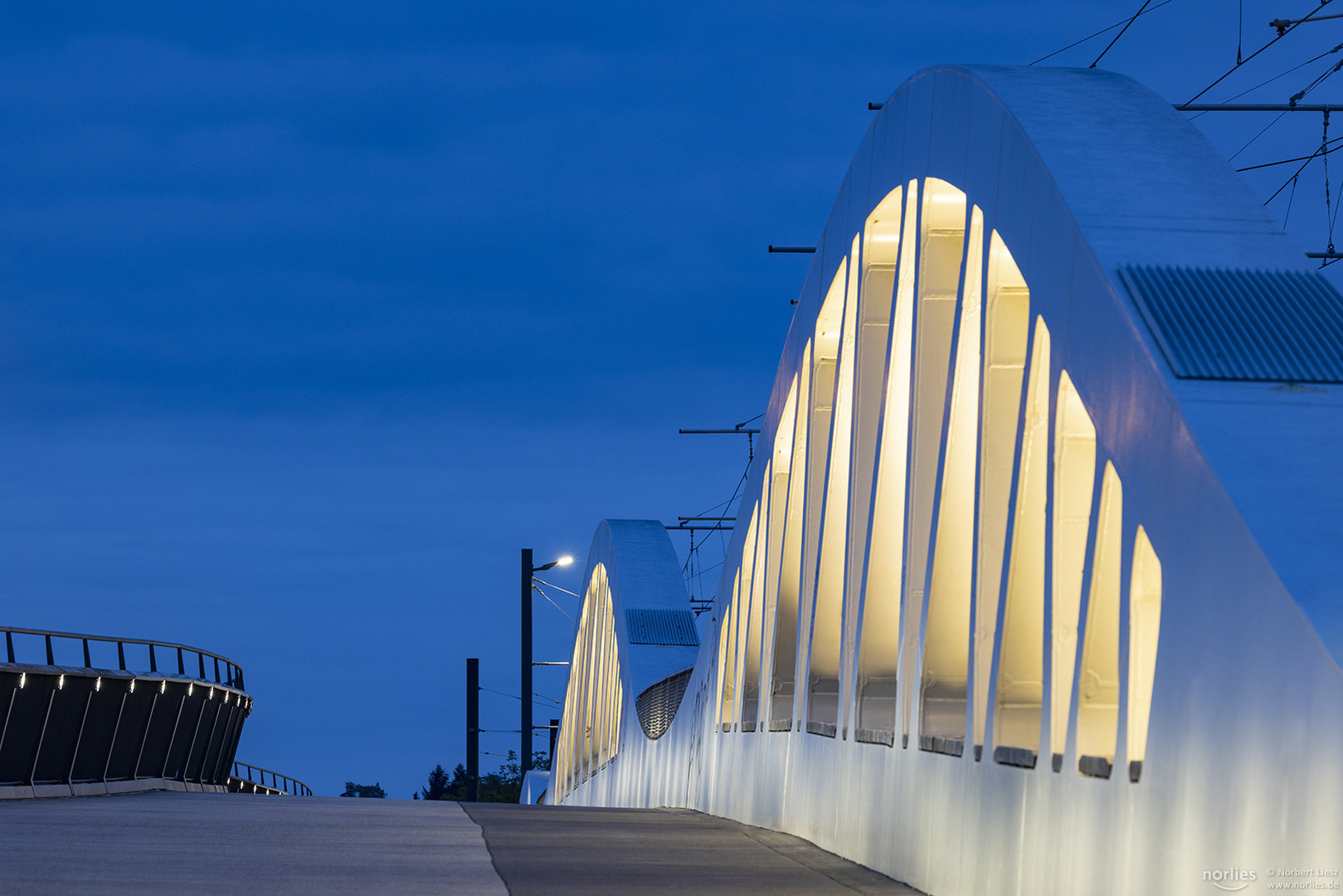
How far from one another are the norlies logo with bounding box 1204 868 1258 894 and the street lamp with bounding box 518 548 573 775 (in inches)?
1566

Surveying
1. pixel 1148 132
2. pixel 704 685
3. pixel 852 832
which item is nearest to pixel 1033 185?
pixel 1148 132

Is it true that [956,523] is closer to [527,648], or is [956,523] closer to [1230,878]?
[1230,878]

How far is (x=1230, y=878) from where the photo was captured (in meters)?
5.38

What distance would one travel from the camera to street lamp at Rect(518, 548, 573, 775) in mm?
45156

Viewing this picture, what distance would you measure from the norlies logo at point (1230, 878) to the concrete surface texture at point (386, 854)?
12.4 feet

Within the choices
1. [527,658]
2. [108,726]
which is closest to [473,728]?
[527,658]

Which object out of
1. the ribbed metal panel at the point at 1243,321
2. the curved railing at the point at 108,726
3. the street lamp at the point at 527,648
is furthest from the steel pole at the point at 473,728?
the ribbed metal panel at the point at 1243,321

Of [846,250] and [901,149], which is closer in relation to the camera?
[901,149]

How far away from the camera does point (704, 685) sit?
73.5 feet

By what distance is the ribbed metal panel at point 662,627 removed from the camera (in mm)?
35094

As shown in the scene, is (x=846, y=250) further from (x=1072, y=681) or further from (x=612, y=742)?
(x=612, y=742)

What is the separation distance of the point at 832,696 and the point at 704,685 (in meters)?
7.96

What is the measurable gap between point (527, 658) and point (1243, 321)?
3948 cm

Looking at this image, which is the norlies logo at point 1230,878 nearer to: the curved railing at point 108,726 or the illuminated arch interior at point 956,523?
the illuminated arch interior at point 956,523
